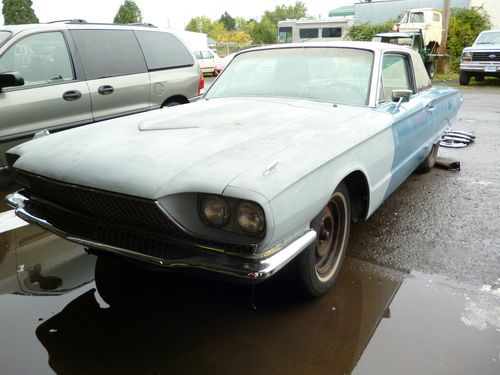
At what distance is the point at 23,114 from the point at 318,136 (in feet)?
11.3

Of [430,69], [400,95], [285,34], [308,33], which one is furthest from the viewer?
[285,34]

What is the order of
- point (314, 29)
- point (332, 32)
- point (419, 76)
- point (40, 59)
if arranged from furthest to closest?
point (314, 29), point (332, 32), point (40, 59), point (419, 76)

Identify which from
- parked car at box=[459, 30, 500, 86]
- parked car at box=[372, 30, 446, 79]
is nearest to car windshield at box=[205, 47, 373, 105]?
parked car at box=[459, 30, 500, 86]

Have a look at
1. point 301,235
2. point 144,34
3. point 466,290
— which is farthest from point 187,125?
point 144,34

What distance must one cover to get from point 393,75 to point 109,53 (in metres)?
3.49

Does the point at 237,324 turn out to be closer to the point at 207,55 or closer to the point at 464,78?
the point at 464,78

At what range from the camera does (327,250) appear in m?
2.84

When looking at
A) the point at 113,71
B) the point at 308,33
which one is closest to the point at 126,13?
Result: the point at 308,33

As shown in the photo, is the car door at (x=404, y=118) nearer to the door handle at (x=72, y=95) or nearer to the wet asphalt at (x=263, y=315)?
the wet asphalt at (x=263, y=315)

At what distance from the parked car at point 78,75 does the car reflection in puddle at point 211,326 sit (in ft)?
8.09

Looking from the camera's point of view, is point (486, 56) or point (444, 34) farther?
point (444, 34)

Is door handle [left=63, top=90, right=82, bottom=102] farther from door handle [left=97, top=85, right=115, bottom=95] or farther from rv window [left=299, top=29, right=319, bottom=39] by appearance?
rv window [left=299, top=29, right=319, bottom=39]

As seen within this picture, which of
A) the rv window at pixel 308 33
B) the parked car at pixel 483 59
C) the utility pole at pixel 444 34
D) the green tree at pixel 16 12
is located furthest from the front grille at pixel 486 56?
the green tree at pixel 16 12

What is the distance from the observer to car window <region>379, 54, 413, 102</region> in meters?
3.66
